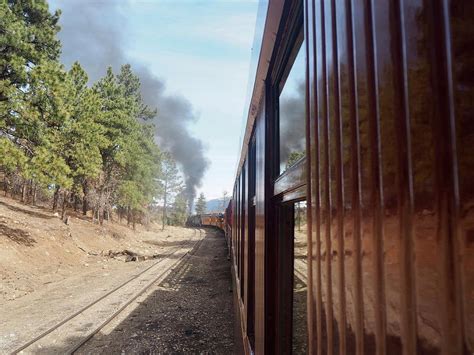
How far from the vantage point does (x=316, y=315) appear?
3.13 feet

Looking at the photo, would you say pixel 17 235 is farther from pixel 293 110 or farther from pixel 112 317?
pixel 293 110

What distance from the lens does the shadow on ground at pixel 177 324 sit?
686 cm

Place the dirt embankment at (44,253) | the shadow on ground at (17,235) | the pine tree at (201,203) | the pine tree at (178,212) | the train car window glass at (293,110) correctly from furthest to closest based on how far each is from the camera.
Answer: the pine tree at (201,203) < the pine tree at (178,212) < the shadow on ground at (17,235) < the dirt embankment at (44,253) < the train car window glass at (293,110)

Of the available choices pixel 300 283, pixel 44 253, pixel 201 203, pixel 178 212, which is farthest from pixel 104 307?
pixel 201 203

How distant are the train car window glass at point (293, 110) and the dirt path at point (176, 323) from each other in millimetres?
5877

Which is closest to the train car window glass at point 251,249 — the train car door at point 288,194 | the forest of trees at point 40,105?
the train car door at point 288,194

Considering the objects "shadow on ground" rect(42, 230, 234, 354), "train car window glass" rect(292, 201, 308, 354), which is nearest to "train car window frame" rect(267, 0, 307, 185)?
"train car window glass" rect(292, 201, 308, 354)

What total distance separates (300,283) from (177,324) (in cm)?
742

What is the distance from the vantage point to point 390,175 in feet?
1.92

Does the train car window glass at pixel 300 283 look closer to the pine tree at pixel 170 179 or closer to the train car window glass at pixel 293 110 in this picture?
the train car window glass at pixel 293 110

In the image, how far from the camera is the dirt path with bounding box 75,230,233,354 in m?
6.90

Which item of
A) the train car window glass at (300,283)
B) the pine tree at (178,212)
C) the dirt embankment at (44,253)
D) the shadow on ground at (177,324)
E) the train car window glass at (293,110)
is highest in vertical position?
the pine tree at (178,212)

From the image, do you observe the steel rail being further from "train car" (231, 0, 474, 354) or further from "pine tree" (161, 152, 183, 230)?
"pine tree" (161, 152, 183, 230)

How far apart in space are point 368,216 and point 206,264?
17.7 metres
